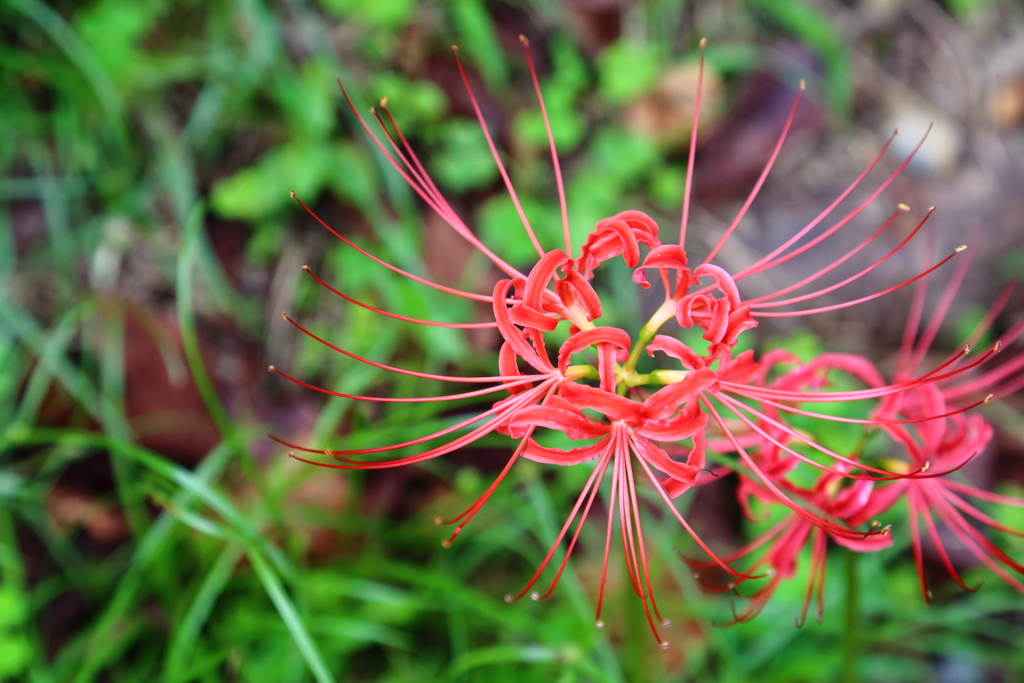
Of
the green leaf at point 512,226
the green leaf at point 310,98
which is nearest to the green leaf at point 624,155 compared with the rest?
the green leaf at point 512,226

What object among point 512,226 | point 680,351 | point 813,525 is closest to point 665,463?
point 680,351

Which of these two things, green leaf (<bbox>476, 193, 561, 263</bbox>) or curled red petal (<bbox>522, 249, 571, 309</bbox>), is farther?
green leaf (<bbox>476, 193, 561, 263</bbox>)

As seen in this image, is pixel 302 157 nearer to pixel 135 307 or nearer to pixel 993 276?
pixel 135 307

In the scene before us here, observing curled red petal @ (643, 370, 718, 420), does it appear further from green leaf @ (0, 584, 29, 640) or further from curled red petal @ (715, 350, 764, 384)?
green leaf @ (0, 584, 29, 640)

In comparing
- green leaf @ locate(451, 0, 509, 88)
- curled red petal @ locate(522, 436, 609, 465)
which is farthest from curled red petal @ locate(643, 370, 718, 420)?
green leaf @ locate(451, 0, 509, 88)

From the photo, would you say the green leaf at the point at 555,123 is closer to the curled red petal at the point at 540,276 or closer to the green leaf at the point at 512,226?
the green leaf at the point at 512,226

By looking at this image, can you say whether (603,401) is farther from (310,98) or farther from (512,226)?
(310,98)
